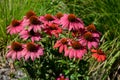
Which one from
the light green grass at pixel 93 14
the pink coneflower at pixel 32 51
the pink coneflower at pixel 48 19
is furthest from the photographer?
the light green grass at pixel 93 14

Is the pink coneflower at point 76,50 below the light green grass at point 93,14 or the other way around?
the other way around

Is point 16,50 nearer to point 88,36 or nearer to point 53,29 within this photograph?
point 53,29

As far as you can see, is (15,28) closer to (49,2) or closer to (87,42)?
(87,42)

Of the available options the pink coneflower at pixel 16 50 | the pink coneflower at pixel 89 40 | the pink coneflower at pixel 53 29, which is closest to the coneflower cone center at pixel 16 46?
the pink coneflower at pixel 16 50

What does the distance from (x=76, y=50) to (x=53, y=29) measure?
0.28m

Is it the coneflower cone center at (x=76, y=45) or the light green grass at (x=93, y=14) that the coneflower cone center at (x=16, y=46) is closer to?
the coneflower cone center at (x=76, y=45)

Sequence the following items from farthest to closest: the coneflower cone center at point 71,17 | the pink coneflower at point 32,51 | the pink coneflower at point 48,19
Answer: the pink coneflower at point 48,19 → the coneflower cone center at point 71,17 → the pink coneflower at point 32,51

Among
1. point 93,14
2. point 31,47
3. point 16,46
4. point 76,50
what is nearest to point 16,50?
point 16,46

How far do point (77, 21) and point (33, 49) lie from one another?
0.41m

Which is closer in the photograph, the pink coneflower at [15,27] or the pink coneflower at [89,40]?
the pink coneflower at [89,40]

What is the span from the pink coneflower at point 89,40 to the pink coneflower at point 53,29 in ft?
0.61

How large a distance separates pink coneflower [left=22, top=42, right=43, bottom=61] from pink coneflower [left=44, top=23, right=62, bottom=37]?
6.1 inches

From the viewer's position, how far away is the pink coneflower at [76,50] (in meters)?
2.62

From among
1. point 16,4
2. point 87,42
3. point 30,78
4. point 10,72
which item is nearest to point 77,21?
point 87,42
